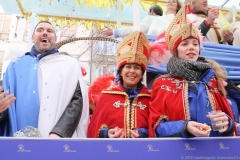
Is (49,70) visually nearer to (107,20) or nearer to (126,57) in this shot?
(126,57)

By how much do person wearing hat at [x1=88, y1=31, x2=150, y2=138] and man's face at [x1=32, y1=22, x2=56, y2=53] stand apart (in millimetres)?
655

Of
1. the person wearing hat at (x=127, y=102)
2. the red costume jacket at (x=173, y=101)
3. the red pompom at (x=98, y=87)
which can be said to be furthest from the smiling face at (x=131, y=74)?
the red pompom at (x=98, y=87)

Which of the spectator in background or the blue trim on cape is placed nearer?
the blue trim on cape

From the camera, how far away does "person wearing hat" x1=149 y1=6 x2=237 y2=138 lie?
1744mm

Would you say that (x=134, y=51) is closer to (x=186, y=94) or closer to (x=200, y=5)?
(x=186, y=94)

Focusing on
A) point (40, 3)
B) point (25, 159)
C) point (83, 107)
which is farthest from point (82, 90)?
point (40, 3)

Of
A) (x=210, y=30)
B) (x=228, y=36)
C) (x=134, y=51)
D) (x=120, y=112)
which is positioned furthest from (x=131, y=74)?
(x=228, y=36)

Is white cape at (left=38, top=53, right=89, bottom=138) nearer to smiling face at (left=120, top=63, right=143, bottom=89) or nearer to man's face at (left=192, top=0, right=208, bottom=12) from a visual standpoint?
smiling face at (left=120, top=63, right=143, bottom=89)

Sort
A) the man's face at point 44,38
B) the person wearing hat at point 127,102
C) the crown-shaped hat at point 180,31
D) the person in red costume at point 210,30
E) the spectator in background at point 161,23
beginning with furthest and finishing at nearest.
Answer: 1. the person in red costume at point 210,30
2. the spectator in background at point 161,23
3. the man's face at point 44,38
4. the crown-shaped hat at point 180,31
5. the person wearing hat at point 127,102

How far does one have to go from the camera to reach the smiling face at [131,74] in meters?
2.13

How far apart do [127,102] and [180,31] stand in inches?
28.0

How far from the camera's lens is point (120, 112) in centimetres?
202

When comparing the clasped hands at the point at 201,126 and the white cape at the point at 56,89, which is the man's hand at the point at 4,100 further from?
the clasped hands at the point at 201,126

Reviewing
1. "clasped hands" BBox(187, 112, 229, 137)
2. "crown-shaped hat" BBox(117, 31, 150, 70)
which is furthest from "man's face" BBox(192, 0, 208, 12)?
"clasped hands" BBox(187, 112, 229, 137)
